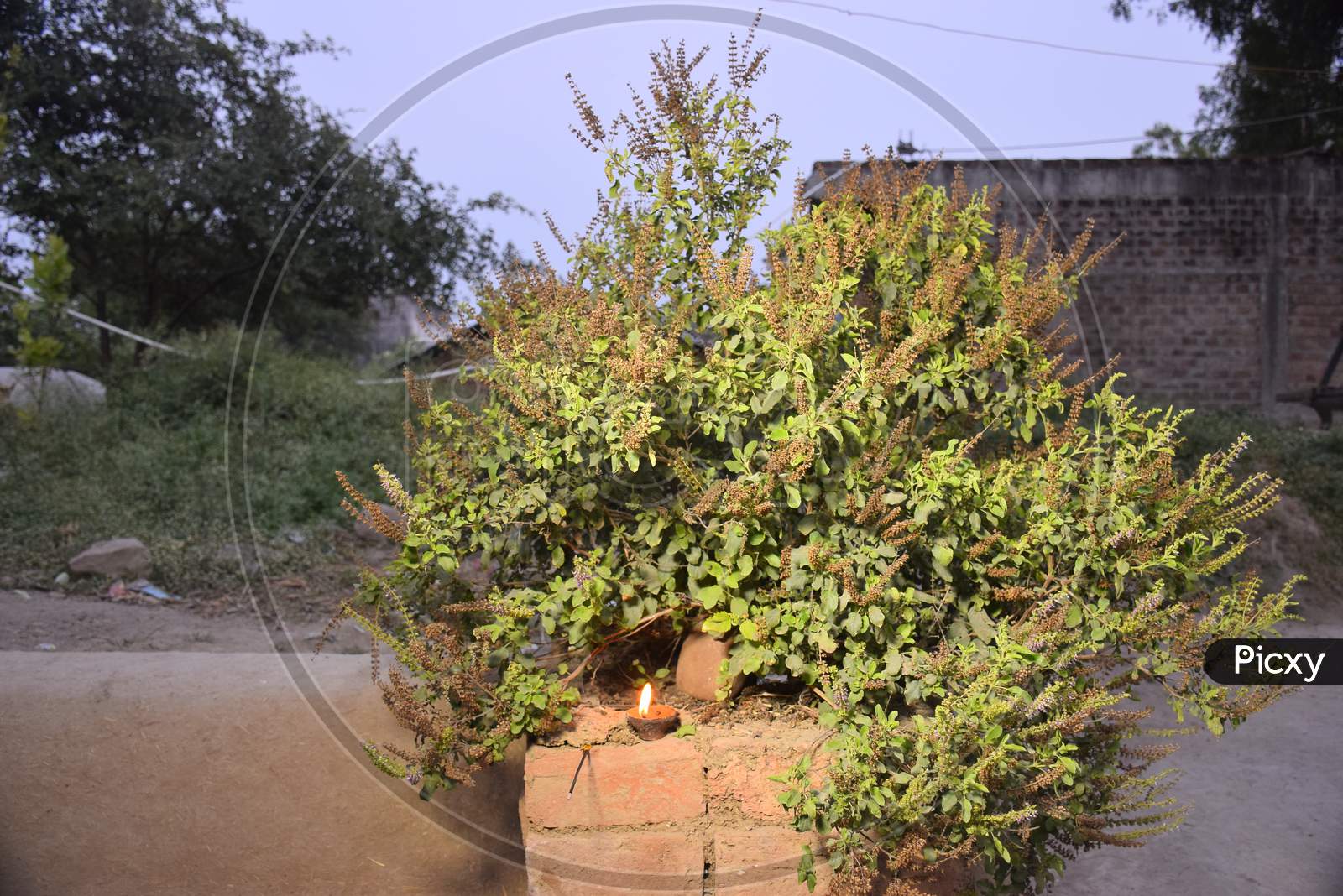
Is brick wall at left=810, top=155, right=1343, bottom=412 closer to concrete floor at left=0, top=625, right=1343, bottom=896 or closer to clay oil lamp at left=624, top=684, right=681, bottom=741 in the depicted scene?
concrete floor at left=0, top=625, right=1343, bottom=896

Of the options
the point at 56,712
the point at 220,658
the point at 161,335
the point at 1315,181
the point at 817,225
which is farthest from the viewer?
the point at 161,335

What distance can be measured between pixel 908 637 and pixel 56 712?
236 cm

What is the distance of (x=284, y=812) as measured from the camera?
110 inches

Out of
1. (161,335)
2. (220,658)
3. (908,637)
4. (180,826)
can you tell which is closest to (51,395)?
(161,335)

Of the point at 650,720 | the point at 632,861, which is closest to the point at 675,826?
the point at 632,861

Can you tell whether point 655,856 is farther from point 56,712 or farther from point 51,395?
point 51,395

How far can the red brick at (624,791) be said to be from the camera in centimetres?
222

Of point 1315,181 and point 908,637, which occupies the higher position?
point 1315,181

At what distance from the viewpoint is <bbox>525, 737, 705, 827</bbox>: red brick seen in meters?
2.22

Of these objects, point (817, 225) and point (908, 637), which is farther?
point (817, 225)

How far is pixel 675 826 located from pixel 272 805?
119 cm

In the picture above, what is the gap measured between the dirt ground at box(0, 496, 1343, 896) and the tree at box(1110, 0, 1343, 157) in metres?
9.15

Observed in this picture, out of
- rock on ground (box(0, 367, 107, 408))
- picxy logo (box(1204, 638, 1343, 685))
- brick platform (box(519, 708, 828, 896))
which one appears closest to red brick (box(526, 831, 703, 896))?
brick platform (box(519, 708, 828, 896))

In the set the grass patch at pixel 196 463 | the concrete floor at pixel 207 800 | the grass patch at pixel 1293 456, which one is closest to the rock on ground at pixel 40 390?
the grass patch at pixel 196 463
